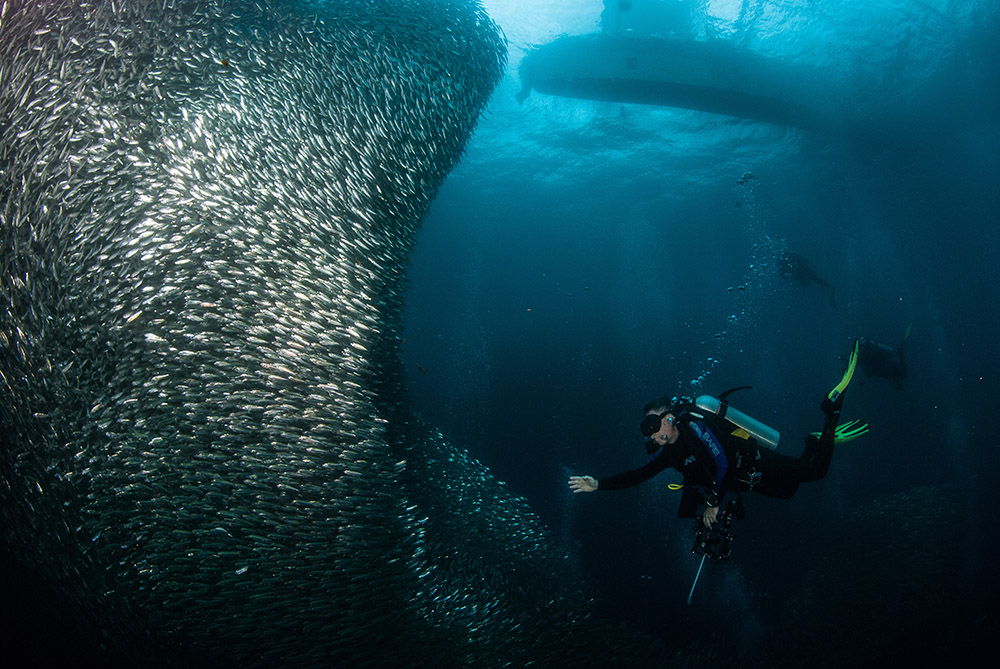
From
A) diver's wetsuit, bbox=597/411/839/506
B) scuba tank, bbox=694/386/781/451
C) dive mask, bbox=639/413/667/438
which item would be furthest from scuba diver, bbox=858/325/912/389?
dive mask, bbox=639/413/667/438

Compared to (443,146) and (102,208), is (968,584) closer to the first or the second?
(443,146)

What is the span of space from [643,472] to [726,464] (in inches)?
29.7

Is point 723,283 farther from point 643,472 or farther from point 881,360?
point 643,472

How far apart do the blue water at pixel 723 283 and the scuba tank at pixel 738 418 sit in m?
8.38

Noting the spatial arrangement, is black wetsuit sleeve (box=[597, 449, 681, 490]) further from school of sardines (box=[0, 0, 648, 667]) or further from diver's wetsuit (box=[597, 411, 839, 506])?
school of sardines (box=[0, 0, 648, 667])

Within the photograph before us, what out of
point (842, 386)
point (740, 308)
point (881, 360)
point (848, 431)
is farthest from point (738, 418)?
point (740, 308)

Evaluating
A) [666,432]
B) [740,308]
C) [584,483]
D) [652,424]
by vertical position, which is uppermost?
[652,424]

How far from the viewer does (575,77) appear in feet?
49.6

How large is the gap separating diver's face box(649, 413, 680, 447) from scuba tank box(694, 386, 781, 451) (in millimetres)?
469

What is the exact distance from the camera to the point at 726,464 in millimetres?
3971

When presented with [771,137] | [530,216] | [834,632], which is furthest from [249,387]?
[530,216]

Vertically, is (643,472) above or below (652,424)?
below

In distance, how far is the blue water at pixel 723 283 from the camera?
583 inches

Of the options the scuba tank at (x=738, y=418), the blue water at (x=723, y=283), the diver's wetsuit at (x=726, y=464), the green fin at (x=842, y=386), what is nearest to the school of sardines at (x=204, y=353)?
the diver's wetsuit at (x=726, y=464)
